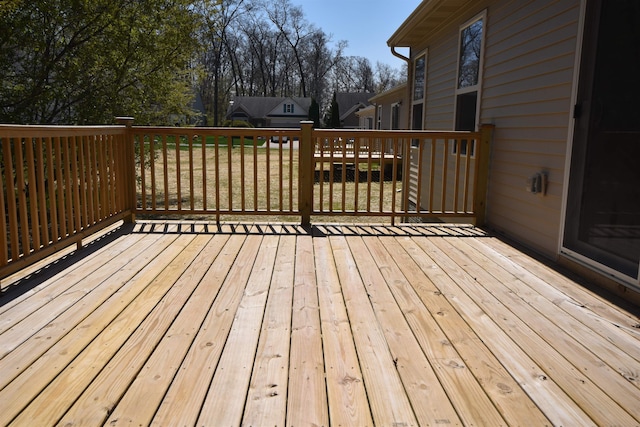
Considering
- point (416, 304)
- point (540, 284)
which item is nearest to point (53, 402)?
point (416, 304)

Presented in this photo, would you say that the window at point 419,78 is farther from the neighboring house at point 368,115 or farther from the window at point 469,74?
the neighboring house at point 368,115

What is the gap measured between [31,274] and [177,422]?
1.94m

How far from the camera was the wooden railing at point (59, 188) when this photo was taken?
2.66 meters

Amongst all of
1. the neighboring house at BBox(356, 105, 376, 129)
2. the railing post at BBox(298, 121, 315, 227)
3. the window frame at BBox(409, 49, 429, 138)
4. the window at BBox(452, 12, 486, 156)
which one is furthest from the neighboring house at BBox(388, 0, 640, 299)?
the neighboring house at BBox(356, 105, 376, 129)

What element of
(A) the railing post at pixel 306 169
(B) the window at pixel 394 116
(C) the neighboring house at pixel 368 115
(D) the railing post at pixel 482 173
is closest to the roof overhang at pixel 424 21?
(D) the railing post at pixel 482 173

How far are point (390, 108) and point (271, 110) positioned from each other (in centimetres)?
2421

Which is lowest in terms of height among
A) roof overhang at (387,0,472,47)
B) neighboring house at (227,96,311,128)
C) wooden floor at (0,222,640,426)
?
wooden floor at (0,222,640,426)

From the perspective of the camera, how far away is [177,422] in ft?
4.74

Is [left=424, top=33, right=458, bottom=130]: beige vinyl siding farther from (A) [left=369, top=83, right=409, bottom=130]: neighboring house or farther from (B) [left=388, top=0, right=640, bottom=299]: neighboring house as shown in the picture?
(A) [left=369, top=83, right=409, bottom=130]: neighboring house

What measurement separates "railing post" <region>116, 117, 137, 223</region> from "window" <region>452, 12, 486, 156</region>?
3.32 meters

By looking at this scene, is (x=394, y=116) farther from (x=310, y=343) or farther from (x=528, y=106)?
(x=310, y=343)

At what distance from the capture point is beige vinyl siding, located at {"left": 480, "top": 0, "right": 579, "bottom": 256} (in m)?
3.31

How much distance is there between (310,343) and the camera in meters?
2.01

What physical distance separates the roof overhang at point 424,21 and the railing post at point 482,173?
5.47 ft
